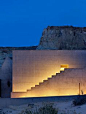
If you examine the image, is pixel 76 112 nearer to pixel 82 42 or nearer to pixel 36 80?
pixel 36 80

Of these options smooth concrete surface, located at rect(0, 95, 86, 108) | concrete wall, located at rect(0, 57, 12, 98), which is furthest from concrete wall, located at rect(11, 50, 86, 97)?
concrete wall, located at rect(0, 57, 12, 98)

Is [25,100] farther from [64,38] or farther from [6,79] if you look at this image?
[64,38]

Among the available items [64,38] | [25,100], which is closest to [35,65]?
[25,100]

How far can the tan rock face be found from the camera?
33250mm

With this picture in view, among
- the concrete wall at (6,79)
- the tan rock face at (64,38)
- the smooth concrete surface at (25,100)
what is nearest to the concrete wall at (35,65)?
the smooth concrete surface at (25,100)

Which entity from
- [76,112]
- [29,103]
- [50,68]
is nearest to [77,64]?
[50,68]

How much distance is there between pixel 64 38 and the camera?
1321 inches

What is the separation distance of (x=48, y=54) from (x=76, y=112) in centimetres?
915

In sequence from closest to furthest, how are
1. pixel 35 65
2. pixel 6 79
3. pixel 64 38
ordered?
pixel 35 65, pixel 6 79, pixel 64 38

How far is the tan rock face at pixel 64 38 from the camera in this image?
3325 centimetres

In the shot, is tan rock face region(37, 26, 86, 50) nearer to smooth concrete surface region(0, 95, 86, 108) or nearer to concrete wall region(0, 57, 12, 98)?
concrete wall region(0, 57, 12, 98)

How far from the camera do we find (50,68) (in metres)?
19.9

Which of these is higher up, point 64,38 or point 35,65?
point 64,38

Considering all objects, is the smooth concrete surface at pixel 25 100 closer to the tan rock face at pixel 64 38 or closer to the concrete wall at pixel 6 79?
the concrete wall at pixel 6 79
